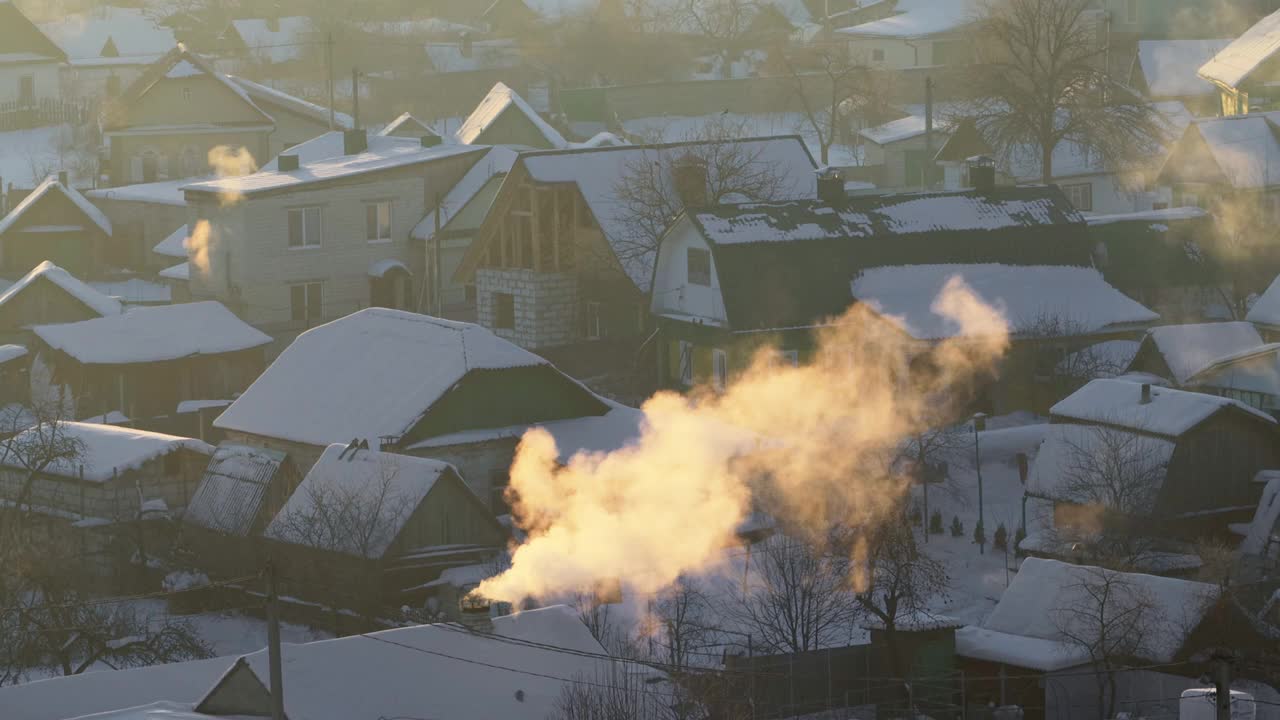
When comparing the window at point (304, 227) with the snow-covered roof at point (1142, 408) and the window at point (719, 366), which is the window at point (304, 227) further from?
the snow-covered roof at point (1142, 408)

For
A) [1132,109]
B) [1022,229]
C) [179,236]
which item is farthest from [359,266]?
[1132,109]

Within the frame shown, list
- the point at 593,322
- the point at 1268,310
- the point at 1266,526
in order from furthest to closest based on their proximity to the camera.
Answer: the point at 593,322
the point at 1268,310
the point at 1266,526

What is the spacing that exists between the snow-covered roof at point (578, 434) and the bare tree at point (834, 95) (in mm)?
36511

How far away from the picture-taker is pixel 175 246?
2249 inches

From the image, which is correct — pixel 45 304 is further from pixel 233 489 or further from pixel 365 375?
pixel 233 489

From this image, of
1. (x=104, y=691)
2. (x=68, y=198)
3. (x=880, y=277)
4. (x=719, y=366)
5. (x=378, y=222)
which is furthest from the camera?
(x=68, y=198)

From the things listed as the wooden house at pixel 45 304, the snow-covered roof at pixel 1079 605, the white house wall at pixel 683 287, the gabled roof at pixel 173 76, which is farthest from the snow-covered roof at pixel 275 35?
the snow-covered roof at pixel 1079 605

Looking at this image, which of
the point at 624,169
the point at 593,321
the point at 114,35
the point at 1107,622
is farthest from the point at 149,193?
the point at 1107,622

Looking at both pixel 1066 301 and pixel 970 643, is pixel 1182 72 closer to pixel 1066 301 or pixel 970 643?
pixel 1066 301

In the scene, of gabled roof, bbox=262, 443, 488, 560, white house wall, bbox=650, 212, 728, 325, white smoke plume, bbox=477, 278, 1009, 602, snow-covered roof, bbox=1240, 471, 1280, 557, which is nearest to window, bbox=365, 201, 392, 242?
white house wall, bbox=650, 212, 728, 325

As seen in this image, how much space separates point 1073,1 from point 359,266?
31.0m

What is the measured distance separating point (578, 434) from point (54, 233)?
29032 millimetres

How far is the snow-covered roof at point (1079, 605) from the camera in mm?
27344

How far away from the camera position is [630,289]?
46344mm
